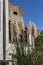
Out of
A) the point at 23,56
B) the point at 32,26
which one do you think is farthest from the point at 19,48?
the point at 32,26

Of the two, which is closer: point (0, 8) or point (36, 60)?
point (36, 60)

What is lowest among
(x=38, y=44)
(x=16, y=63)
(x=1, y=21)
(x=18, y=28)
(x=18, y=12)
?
(x=16, y=63)

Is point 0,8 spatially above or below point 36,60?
above

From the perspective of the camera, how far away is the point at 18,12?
2009 centimetres

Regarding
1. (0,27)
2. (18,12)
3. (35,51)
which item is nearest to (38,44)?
(35,51)

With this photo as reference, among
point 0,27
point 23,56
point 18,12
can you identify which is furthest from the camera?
point 18,12

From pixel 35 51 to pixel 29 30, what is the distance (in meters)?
0.58

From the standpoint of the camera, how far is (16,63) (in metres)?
7.02

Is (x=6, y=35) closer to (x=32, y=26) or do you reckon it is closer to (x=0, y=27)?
(x=0, y=27)

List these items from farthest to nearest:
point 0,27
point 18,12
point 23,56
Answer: point 18,12 → point 0,27 → point 23,56

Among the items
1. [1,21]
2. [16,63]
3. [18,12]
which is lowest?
[16,63]

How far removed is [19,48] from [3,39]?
4.06 metres

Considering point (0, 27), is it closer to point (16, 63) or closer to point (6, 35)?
point (6, 35)

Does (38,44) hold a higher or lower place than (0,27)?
lower
